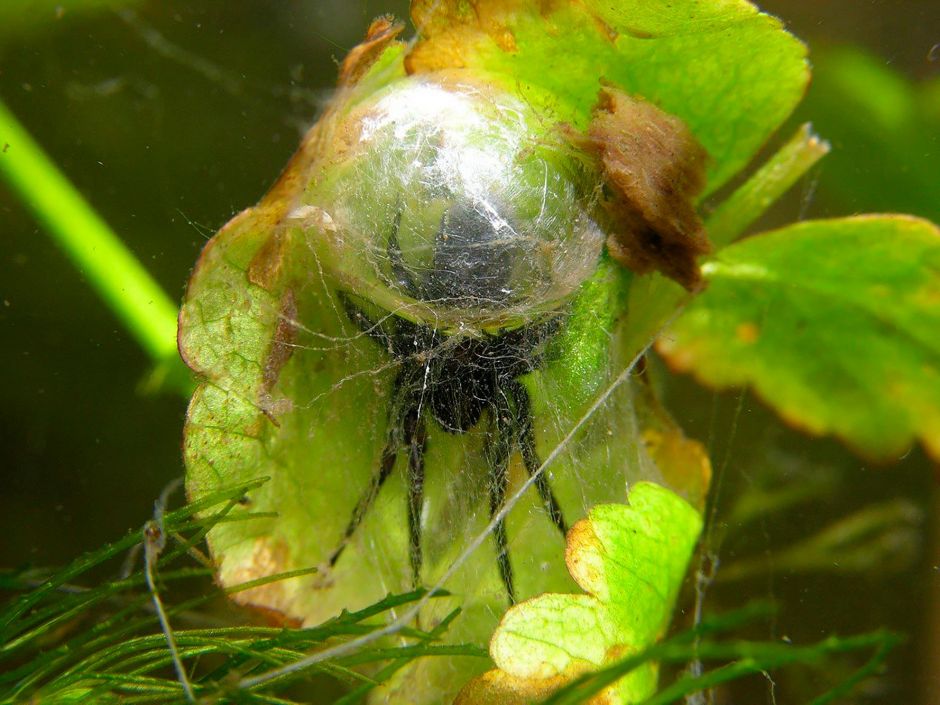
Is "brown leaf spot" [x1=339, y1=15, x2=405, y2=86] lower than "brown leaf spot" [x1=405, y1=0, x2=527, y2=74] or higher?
higher

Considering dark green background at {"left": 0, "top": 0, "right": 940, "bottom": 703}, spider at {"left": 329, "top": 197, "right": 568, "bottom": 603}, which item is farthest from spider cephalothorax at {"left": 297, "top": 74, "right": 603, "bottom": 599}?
dark green background at {"left": 0, "top": 0, "right": 940, "bottom": 703}

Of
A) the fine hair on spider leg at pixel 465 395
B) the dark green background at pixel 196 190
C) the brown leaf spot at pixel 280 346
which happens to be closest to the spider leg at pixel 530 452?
the fine hair on spider leg at pixel 465 395

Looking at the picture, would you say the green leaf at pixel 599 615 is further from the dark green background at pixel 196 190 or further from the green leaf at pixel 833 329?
the dark green background at pixel 196 190

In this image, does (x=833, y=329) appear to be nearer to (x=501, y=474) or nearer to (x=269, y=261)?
(x=501, y=474)

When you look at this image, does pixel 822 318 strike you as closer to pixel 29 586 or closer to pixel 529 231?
pixel 529 231

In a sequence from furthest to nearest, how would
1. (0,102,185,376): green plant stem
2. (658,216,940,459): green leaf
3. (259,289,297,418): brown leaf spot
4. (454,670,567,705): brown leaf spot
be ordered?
(0,102,185,376): green plant stem < (658,216,940,459): green leaf < (259,289,297,418): brown leaf spot < (454,670,567,705): brown leaf spot

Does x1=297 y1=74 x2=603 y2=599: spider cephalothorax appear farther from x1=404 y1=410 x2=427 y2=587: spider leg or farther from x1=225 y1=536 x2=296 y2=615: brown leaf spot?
x1=225 y1=536 x2=296 y2=615: brown leaf spot

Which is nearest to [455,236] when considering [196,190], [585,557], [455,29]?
[455,29]
